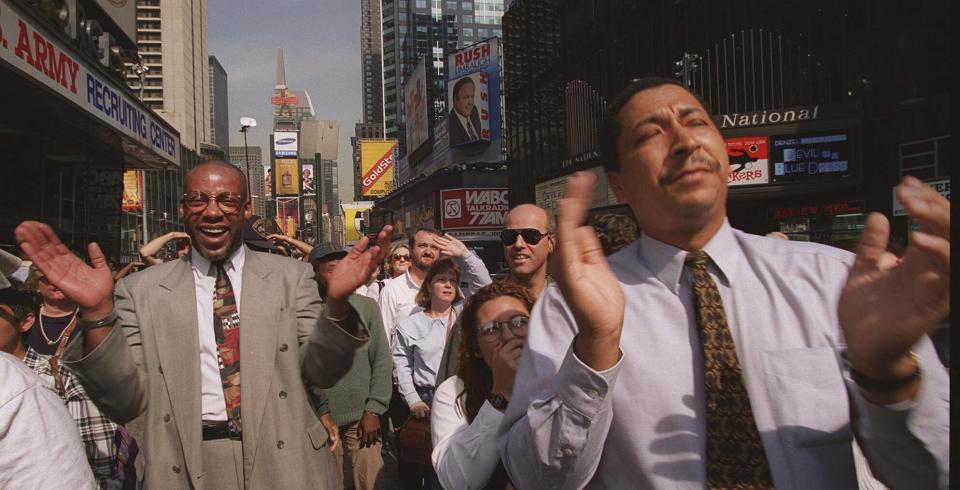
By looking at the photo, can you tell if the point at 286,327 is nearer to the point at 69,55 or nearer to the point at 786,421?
Answer: the point at 786,421

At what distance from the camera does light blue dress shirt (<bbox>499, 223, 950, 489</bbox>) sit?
135 centimetres

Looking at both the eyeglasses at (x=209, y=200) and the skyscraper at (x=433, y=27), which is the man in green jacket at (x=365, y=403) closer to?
the eyeglasses at (x=209, y=200)

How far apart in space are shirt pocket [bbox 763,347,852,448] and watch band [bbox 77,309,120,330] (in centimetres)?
232

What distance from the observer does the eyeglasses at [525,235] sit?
416cm

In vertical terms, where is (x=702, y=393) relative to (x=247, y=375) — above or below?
above

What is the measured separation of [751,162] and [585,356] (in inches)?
819

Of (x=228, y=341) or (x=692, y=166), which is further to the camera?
(x=228, y=341)

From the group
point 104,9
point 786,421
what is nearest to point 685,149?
point 786,421

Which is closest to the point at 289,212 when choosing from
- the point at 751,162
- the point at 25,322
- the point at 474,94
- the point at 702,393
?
the point at 474,94

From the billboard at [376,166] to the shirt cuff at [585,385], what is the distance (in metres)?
80.8

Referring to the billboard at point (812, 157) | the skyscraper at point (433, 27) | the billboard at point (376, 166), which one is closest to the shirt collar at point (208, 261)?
the billboard at point (812, 157)

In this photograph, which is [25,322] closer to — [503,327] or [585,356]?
[503,327]

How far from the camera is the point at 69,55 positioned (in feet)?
30.8

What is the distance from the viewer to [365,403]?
5344 mm
